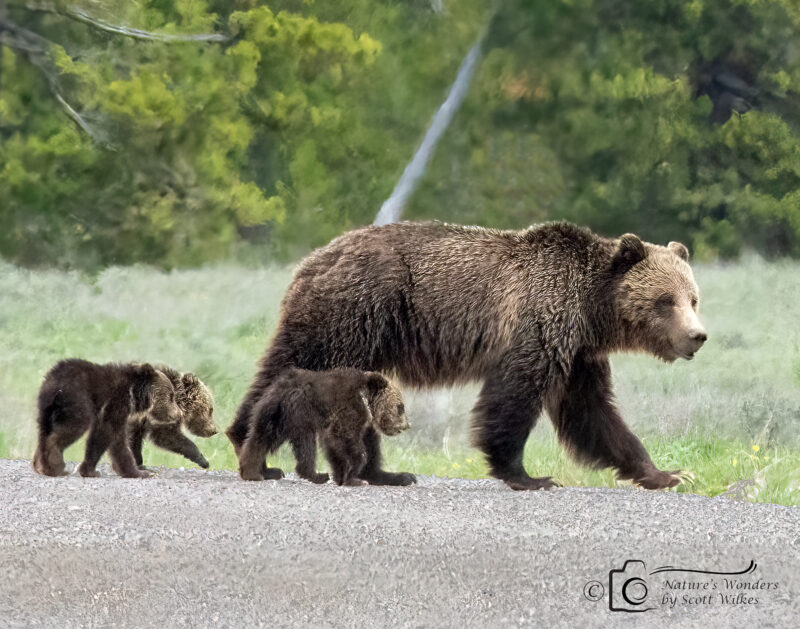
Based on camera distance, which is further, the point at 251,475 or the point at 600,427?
the point at 600,427

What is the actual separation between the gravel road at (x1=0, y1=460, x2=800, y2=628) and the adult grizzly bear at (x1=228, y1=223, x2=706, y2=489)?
36.4 inches

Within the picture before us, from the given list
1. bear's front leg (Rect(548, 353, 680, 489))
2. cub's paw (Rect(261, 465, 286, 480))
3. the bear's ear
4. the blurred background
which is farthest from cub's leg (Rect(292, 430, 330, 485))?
the blurred background

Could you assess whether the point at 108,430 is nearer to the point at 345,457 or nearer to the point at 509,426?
the point at 345,457

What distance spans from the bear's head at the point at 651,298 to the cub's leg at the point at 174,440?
2439 millimetres

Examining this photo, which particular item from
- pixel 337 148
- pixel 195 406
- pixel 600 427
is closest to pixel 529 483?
pixel 600 427

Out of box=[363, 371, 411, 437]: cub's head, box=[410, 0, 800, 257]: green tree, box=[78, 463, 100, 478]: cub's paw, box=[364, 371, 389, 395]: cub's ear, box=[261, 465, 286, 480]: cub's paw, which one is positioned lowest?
box=[78, 463, 100, 478]: cub's paw

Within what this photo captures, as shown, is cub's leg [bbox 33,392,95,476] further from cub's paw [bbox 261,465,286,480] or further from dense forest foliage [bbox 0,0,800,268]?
dense forest foliage [bbox 0,0,800,268]

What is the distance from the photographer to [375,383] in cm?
607

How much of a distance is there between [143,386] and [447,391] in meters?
3.77

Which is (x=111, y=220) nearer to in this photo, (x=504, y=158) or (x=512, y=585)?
(x=504, y=158)

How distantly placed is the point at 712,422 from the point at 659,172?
529 cm

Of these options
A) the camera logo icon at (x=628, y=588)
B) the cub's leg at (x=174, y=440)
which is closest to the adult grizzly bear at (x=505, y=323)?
the cub's leg at (x=174, y=440)

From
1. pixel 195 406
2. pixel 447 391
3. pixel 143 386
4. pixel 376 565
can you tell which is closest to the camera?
pixel 376 565

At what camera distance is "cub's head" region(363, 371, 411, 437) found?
604cm
